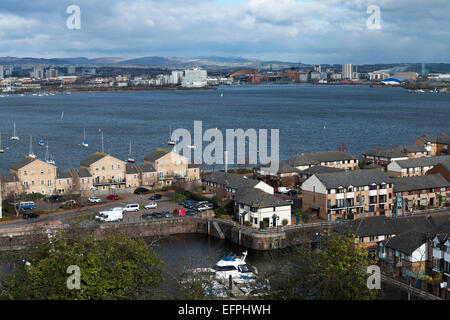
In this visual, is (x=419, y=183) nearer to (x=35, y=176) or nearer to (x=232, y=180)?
(x=232, y=180)

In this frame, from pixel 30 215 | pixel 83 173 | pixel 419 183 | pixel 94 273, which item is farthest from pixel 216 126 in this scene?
pixel 94 273

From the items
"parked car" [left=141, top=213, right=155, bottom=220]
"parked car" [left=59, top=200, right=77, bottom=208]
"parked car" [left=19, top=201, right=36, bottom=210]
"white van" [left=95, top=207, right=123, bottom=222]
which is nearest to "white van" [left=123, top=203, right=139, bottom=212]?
"parked car" [left=141, top=213, right=155, bottom=220]

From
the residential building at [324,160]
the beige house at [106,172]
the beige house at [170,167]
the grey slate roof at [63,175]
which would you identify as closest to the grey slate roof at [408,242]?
the residential building at [324,160]

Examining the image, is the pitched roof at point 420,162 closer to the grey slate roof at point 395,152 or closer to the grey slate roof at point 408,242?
the grey slate roof at point 395,152
